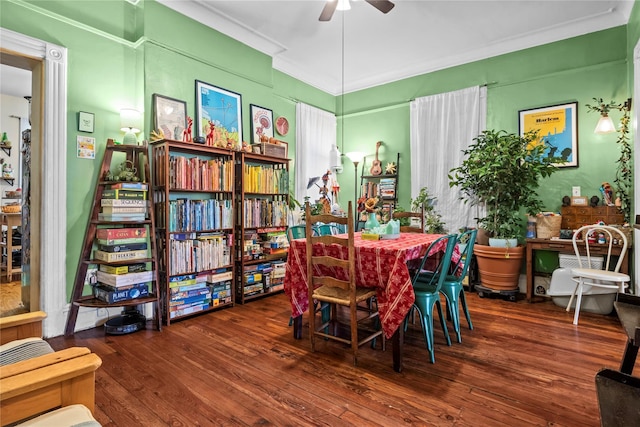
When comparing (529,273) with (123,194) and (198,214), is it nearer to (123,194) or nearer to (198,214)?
(198,214)

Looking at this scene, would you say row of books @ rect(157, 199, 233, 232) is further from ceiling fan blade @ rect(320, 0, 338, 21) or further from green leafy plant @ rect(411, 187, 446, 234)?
green leafy plant @ rect(411, 187, 446, 234)

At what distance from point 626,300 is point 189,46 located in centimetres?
410

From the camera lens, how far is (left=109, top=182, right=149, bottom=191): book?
116 inches

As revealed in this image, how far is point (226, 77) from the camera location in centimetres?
404

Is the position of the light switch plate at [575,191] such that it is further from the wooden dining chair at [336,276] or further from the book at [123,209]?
the book at [123,209]

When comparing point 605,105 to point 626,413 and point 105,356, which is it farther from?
point 105,356

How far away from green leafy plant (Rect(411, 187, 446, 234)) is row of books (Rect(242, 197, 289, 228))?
187cm

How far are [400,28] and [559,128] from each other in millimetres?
2205

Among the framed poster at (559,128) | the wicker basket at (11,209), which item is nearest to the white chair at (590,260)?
the framed poster at (559,128)

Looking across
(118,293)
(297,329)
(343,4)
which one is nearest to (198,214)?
(118,293)

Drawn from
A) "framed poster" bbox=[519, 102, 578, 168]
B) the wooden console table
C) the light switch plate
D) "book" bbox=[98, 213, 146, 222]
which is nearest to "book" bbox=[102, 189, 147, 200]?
"book" bbox=[98, 213, 146, 222]

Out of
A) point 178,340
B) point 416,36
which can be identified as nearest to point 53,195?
point 178,340

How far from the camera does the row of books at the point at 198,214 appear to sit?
3.25 meters

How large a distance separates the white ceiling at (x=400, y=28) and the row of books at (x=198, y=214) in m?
2.00
